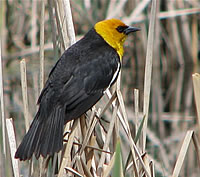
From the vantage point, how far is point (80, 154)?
6.51 feet

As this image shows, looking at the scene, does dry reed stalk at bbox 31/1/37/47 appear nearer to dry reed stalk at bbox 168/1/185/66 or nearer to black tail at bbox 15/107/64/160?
dry reed stalk at bbox 168/1/185/66

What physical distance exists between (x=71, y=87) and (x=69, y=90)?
3 cm

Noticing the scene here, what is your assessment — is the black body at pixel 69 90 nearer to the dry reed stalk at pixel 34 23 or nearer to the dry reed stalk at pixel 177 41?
the dry reed stalk at pixel 34 23

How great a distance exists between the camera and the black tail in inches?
76.5

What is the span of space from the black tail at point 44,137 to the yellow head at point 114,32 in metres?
0.75

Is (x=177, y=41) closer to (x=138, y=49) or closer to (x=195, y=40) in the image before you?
(x=195, y=40)

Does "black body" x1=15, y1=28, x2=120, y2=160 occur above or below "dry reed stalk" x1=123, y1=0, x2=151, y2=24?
below

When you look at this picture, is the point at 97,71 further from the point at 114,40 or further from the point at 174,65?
the point at 174,65

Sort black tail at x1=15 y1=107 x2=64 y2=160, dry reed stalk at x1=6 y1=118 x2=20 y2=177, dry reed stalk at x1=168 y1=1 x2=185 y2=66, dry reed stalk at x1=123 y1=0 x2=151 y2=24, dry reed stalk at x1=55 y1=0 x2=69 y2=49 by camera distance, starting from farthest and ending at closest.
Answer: dry reed stalk at x1=168 y1=1 x2=185 y2=66 → dry reed stalk at x1=123 y1=0 x2=151 y2=24 → dry reed stalk at x1=55 y1=0 x2=69 y2=49 → dry reed stalk at x1=6 y1=118 x2=20 y2=177 → black tail at x1=15 y1=107 x2=64 y2=160

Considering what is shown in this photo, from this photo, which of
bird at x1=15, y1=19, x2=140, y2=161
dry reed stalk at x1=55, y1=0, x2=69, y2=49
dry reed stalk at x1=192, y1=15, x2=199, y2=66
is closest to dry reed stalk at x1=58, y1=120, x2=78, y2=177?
bird at x1=15, y1=19, x2=140, y2=161

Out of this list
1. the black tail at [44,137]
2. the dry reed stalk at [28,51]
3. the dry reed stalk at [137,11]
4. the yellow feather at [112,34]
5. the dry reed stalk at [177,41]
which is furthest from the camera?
the dry reed stalk at [177,41]

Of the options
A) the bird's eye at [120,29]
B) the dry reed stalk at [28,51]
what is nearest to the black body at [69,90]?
the bird's eye at [120,29]

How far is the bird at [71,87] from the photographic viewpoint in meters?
2.00

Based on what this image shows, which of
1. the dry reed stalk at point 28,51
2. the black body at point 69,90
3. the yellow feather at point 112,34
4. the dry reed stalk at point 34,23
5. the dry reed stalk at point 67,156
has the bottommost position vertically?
the dry reed stalk at point 67,156
